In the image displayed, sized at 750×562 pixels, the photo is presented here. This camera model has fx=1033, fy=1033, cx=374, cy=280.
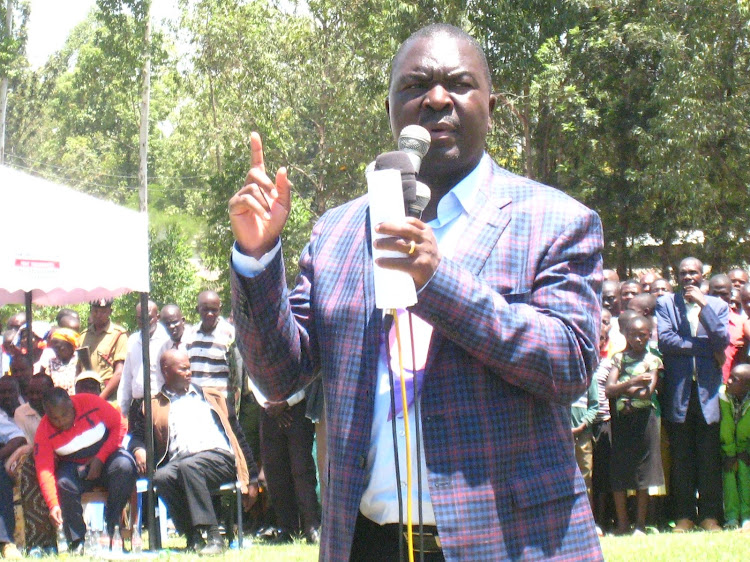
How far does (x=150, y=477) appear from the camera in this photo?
27.9 ft

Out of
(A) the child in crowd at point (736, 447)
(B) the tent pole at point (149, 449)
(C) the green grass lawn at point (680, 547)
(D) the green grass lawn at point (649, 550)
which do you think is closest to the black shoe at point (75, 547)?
(D) the green grass lawn at point (649, 550)

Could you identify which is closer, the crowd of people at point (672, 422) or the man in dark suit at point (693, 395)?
the crowd of people at point (672, 422)

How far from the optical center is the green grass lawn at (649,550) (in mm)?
7105

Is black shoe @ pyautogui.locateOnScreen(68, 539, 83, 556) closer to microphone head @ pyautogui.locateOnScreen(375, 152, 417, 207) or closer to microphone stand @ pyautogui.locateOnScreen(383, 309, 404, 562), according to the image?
microphone stand @ pyautogui.locateOnScreen(383, 309, 404, 562)

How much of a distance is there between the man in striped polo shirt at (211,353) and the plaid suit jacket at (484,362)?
7.42 m

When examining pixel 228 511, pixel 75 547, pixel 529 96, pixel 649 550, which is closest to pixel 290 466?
pixel 228 511

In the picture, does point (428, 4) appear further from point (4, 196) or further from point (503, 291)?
point (503, 291)

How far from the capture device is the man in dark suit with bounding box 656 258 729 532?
8961mm

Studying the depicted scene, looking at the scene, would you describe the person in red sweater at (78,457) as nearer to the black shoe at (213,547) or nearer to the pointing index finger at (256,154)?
the black shoe at (213,547)

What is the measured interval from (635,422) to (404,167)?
294 inches

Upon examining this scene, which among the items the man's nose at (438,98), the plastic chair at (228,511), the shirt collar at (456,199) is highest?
the man's nose at (438,98)

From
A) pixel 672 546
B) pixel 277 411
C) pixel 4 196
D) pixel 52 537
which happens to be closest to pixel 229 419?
pixel 277 411

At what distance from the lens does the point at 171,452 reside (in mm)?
8891

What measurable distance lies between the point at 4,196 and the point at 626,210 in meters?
15.7
